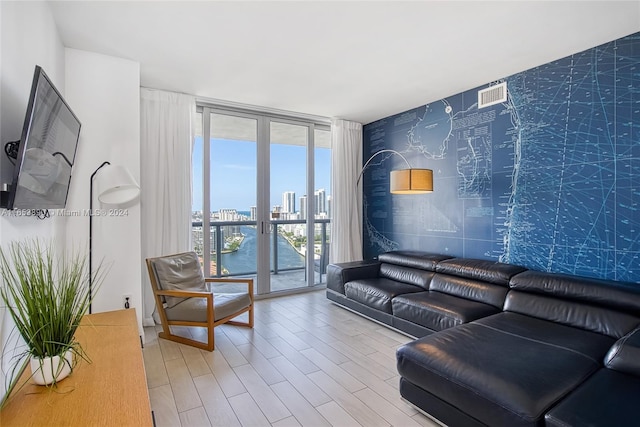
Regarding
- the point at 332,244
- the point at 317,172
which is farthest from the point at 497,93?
the point at 332,244

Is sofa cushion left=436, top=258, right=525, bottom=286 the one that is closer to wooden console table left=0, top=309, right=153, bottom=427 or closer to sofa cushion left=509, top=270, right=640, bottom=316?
sofa cushion left=509, top=270, right=640, bottom=316

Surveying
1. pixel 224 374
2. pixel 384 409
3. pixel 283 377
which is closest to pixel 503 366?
pixel 384 409

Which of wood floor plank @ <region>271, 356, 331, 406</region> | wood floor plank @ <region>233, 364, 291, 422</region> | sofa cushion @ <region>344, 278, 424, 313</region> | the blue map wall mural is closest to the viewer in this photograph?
wood floor plank @ <region>233, 364, 291, 422</region>

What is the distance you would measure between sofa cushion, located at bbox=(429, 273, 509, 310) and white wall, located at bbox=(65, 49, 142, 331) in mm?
3113

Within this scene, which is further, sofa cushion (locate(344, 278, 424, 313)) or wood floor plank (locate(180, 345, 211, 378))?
sofa cushion (locate(344, 278, 424, 313))

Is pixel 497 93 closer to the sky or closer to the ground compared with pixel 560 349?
closer to the sky

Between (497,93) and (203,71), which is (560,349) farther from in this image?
(203,71)

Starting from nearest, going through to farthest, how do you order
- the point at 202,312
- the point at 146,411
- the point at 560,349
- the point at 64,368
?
the point at 146,411 → the point at 64,368 → the point at 560,349 → the point at 202,312

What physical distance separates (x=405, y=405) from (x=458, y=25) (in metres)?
2.80

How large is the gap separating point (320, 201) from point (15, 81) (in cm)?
395

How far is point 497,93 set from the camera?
3510mm

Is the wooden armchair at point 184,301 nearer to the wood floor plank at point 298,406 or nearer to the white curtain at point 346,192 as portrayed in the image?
the wood floor plank at point 298,406

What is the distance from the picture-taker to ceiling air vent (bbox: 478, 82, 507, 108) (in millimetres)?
3453

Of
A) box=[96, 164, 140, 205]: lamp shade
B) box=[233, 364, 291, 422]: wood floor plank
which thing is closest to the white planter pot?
box=[233, 364, 291, 422]: wood floor plank
